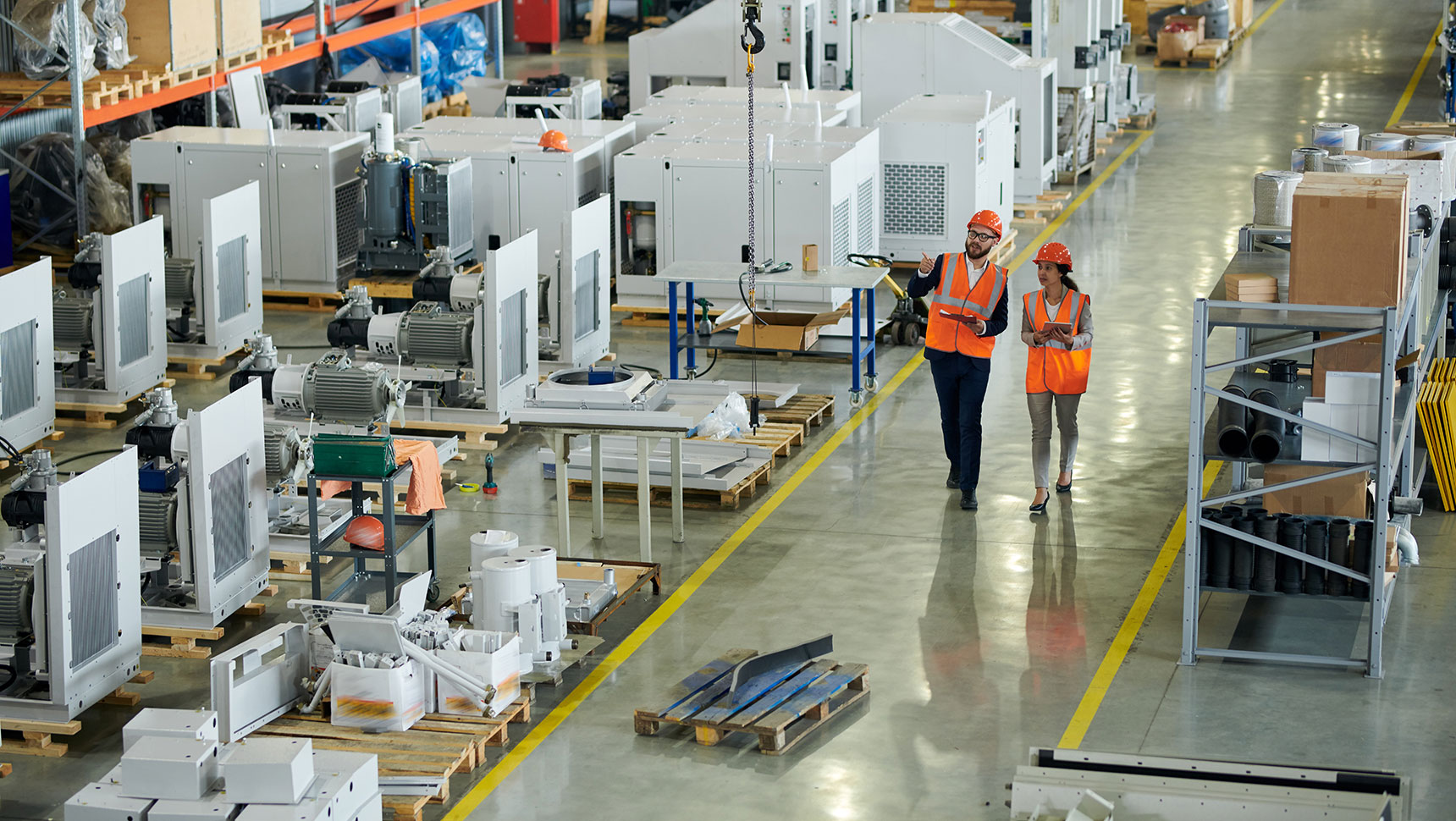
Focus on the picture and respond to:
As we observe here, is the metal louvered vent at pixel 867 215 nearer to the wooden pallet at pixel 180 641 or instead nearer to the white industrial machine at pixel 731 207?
the white industrial machine at pixel 731 207

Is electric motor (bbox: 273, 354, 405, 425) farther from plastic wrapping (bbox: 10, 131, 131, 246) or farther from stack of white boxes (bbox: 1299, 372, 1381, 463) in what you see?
plastic wrapping (bbox: 10, 131, 131, 246)

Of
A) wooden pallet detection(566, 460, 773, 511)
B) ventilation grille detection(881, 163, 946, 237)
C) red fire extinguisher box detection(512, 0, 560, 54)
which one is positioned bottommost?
wooden pallet detection(566, 460, 773, 511)

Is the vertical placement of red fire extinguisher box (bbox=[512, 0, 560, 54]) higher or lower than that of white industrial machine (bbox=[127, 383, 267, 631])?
higher

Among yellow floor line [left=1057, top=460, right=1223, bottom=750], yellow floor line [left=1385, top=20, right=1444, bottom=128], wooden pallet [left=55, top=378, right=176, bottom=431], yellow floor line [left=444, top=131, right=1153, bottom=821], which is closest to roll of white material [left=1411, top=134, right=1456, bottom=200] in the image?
yellow floor line [left=1057, top=460, right=1223, bottom=750]

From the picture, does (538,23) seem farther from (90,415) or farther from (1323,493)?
(1323,493)

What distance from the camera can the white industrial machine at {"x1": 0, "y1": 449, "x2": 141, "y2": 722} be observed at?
24.7 ft

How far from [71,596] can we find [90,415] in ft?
15.6

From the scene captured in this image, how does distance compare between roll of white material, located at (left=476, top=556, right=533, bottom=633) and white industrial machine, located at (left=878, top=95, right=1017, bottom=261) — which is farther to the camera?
white industrial machine, located at (left=878, top=95, right=1017, bottom=261)

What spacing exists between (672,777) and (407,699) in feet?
3.77

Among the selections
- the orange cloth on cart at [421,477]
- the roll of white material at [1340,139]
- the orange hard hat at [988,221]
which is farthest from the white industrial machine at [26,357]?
the roll of white material at [1340,139]

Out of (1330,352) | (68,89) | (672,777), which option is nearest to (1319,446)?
(1330,352)

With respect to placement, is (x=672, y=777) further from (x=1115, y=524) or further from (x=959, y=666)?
(x=1115, y=524)

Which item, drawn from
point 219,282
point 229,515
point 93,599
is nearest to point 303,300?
point 219,282

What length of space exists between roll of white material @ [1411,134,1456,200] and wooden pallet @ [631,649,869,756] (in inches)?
187
